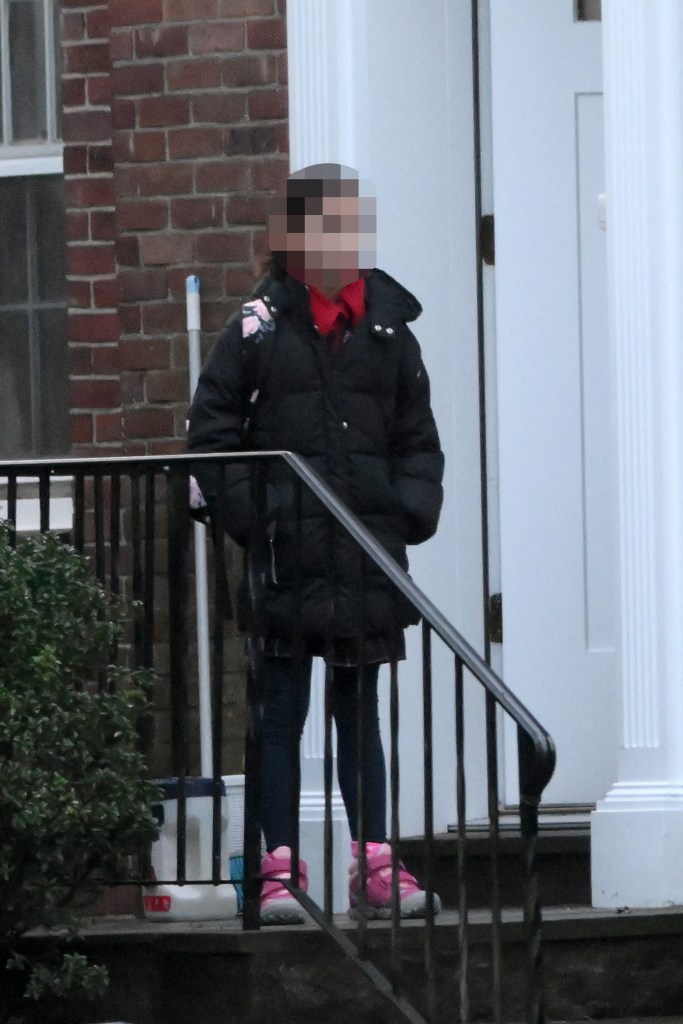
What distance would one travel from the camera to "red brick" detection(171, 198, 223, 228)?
251 inches

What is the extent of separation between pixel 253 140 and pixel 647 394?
1.50 metres

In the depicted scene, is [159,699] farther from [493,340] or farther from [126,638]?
[493,340]

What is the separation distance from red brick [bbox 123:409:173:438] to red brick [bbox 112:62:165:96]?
0.96 metres

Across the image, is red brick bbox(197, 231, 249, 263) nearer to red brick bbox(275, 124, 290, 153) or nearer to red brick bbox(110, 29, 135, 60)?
red brick bbox(275, 124, 290, 153)

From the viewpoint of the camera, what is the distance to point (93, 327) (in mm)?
6594

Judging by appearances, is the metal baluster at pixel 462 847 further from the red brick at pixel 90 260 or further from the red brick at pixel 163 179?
the red brick at pixel 90 260

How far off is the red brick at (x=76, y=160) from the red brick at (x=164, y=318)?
54cm

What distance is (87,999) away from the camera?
498 centimetres

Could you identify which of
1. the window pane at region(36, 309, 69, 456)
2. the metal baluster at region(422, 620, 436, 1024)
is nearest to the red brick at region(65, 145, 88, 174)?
the window pane at region(36, 309, 69, 456)

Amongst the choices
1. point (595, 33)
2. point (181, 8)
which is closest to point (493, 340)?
point (595, 33)

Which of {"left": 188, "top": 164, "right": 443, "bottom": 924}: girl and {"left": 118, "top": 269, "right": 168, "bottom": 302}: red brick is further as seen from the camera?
{"left": 118, "top": 269, "right": 168, "bottom": 302}: red brick

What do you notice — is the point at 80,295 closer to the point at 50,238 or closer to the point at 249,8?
the point at 50,238

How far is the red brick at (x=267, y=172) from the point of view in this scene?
6.33 metres

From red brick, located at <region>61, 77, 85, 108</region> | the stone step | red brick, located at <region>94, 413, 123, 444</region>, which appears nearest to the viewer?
the stone step
